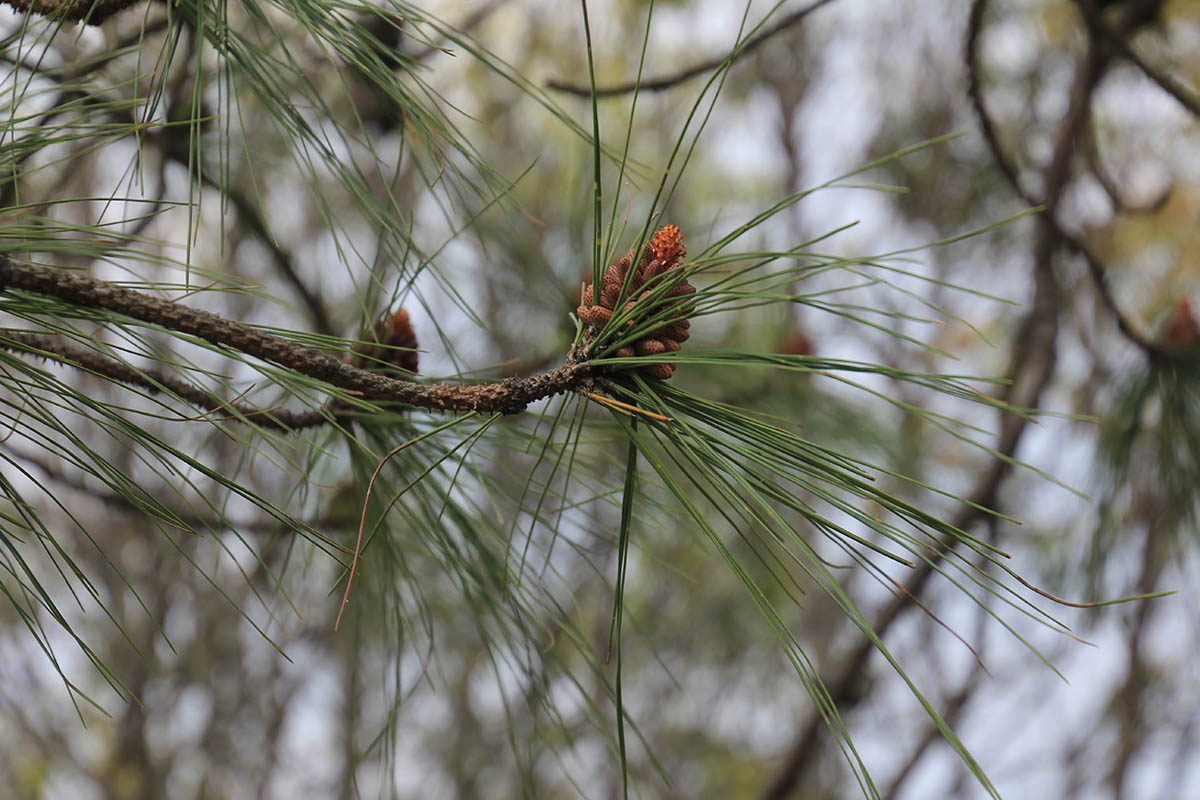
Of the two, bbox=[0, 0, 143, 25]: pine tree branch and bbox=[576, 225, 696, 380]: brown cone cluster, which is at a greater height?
bbox=[0, 0, 143, 25]: pine tree branch

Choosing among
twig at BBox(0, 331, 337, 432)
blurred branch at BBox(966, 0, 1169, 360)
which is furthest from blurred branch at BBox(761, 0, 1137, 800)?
twig at BBox(0, 331, 337, 432)

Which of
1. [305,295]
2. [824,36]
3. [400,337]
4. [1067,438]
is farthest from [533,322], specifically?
[824,36]

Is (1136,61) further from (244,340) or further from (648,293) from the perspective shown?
(244,340)

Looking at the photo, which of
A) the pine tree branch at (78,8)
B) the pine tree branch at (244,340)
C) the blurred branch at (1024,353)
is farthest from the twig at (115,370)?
the blurred branch at (1024,353)

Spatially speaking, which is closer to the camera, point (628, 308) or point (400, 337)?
point (628, 308)

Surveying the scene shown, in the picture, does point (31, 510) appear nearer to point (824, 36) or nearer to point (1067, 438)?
point (1067, 438)

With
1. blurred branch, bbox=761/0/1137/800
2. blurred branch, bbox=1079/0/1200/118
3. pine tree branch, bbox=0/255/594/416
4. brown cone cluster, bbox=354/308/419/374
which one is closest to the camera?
pine tree branch, bbox=0/255/594/416

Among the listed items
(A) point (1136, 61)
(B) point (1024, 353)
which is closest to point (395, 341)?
(A) point (1136, 61)

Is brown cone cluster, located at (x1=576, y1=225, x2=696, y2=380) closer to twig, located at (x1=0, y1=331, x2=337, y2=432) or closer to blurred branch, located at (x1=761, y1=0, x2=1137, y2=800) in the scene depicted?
twig, located at (x1=0, y1=331, x2=337, y2=432)
